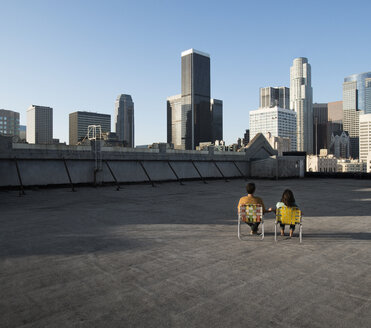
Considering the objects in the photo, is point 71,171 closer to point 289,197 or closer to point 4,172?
point 4,172

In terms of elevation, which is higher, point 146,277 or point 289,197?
point 289,197

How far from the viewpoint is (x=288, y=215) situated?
27.1ft

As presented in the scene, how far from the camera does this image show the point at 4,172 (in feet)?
74.7

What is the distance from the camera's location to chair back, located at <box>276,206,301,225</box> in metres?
8.17

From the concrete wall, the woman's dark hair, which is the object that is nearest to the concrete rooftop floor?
the woman's dark hair

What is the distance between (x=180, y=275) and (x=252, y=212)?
3386 mm

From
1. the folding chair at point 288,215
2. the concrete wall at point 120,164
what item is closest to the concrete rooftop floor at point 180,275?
the folding chair at point 288,215

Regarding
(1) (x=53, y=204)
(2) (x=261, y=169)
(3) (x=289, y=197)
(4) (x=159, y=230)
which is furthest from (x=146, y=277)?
(2) (x=261, y=169)

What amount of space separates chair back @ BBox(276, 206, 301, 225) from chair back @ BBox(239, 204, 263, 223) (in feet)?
1.66

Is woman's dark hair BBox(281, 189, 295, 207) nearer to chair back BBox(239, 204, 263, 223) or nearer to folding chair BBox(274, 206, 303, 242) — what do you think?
folding chair BBox(274, 206, 303, 242)

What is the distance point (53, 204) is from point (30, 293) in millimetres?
11313

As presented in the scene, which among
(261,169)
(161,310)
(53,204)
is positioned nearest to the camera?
(161,310)

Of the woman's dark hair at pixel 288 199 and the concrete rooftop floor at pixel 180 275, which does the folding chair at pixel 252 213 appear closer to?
the concrete rooftop floor at pixel 180 275

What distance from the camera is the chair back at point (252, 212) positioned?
27.2ft
